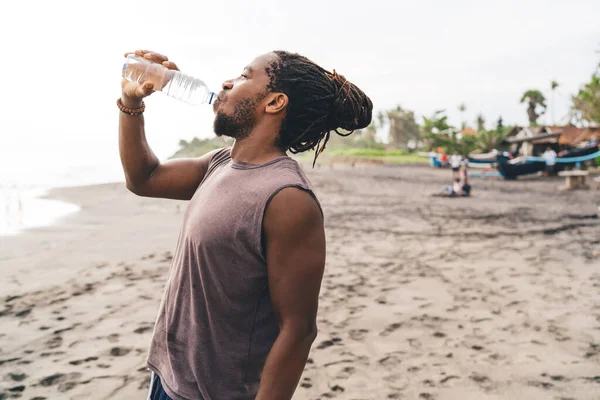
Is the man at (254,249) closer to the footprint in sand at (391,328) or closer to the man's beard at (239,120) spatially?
the man's beard at (239,120)

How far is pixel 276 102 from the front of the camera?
141 cm

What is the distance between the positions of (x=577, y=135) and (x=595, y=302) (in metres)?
34.7

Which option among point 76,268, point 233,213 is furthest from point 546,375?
point 76,268

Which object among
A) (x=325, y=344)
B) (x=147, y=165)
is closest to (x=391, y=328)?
(x=325, y=344)

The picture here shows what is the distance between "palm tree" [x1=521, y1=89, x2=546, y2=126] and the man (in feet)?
208

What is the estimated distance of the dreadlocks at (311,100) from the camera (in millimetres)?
1420

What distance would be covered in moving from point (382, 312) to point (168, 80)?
11.2 ft

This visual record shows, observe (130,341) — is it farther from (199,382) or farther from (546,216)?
(546,216)

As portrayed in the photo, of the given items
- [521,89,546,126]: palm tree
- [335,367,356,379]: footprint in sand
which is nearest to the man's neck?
[335,367,356,379]: footprint in sand

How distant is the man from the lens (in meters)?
1.24

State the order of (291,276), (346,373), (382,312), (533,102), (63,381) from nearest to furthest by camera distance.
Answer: (291,276), (63,381), (346,373), (382,312), (533,102)

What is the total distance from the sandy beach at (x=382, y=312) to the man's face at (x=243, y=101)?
218 cm

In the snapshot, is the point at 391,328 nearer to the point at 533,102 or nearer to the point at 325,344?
the point at 325,344

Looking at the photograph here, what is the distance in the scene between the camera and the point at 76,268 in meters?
6.12
